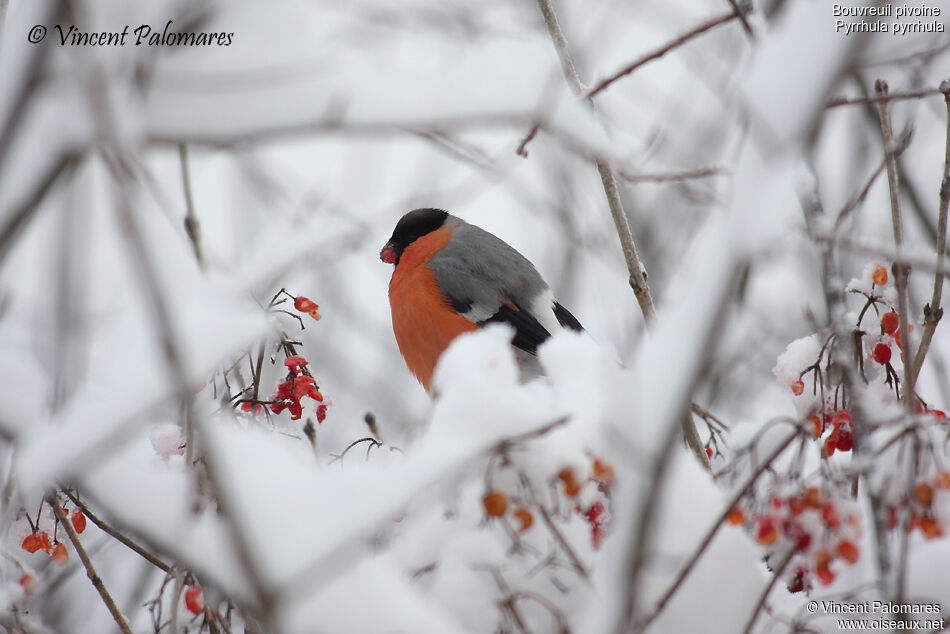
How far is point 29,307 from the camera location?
11.5 feet

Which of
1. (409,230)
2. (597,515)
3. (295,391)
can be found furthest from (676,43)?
(409,230)

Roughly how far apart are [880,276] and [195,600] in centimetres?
127

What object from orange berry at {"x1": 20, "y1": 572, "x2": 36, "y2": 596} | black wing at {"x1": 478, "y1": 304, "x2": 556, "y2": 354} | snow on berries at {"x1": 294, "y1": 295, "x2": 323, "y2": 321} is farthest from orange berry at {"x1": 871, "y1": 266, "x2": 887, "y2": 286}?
black wing at {"x1": 478, "y1": 304, "x2": 556, "y2": 354}

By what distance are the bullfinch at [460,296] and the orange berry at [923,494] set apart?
258 centimetres

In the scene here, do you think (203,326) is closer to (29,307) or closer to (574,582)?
(574,582)

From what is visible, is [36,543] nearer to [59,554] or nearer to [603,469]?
[59,554]

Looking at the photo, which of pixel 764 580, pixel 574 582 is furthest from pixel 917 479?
pixel 574 582

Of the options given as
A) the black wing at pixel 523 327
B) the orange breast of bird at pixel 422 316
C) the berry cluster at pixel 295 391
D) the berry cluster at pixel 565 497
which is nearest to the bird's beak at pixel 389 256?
the orange breast of bird at pixel 422 316

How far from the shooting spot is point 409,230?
4.25m

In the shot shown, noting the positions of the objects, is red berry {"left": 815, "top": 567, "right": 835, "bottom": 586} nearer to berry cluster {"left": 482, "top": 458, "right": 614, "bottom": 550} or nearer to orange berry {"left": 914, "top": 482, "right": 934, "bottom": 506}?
orange berry {"left": 914, "top": 482, "right": 934, "bottom": 506}

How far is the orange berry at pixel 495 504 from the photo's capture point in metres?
1.02

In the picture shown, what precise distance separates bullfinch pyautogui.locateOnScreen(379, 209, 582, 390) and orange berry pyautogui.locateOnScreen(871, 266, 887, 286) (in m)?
2.07

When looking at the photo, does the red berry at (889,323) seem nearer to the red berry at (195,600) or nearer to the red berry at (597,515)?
the red berry at (597,515)

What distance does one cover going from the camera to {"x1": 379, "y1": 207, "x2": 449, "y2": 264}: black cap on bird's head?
4.23 metres
